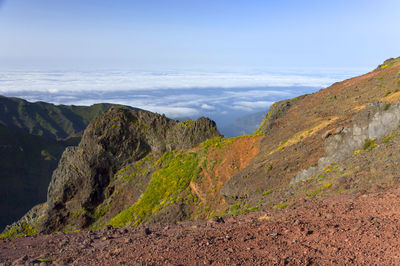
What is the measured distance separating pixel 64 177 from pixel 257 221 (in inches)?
1385

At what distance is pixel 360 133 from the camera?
678 inches

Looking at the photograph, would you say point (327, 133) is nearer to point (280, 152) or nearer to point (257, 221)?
point (280, 152)

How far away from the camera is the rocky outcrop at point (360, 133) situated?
53.2ft

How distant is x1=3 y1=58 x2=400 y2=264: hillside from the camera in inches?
369

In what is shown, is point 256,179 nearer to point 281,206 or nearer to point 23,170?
point 281,206

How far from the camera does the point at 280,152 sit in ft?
76.8

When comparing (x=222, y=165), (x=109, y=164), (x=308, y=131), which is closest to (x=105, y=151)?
(x=109, y=164)

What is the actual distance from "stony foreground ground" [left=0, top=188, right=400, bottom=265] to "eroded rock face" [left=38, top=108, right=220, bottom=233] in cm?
2530

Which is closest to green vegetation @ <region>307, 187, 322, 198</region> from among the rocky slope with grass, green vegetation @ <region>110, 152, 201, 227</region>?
green vegetation @ <region>110, 152, 201, 227</region>

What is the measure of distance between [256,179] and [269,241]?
12.8 metres

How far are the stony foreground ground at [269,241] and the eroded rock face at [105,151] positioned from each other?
2530 centimetres

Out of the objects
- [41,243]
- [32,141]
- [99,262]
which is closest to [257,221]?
[99,262]

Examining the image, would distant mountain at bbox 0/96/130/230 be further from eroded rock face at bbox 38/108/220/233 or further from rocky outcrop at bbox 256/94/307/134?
rocky outcrop at bbox 256/94/307/134

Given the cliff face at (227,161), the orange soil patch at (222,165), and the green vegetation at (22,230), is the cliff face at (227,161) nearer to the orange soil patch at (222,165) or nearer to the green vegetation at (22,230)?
the orange soil patch at (222,165)
